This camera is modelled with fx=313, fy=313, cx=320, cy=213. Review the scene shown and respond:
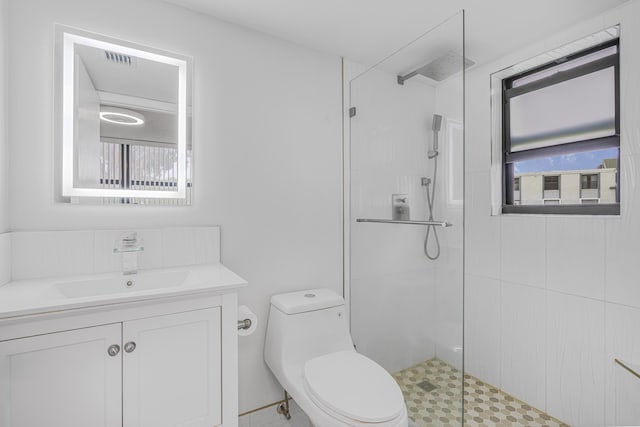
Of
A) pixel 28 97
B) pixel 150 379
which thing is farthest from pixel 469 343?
pixel 28 97

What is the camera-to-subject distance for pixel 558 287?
5.81 feet

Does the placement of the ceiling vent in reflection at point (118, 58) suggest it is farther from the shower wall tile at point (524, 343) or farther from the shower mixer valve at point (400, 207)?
the shower wall tile at point (524, 343)

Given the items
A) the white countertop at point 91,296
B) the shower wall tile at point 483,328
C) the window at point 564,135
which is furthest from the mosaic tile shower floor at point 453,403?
the window at point 564,135

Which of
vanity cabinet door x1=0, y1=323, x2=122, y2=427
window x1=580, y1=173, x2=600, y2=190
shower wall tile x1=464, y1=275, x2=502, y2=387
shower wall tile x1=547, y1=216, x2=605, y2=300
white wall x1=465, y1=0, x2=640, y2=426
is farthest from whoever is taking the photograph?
shower wall tile x1=464, y1=275, x2=502, y2=387

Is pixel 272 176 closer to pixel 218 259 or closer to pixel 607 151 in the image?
pixel 218 259

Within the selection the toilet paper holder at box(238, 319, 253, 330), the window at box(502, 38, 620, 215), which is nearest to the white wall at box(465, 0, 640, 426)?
the window at box(502, 38, 620, 215)

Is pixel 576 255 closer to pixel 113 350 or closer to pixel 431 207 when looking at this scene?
pixel 431 207

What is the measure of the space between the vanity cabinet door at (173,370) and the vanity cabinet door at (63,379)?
43 millimetres

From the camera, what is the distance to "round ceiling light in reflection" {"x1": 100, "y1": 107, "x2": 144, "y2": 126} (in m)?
1.48

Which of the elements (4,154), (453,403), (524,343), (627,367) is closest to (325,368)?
(453,403)

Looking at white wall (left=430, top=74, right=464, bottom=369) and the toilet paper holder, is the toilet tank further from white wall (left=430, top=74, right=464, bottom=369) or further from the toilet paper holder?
white wall (left=430, top=74, right=464, bottom=369)

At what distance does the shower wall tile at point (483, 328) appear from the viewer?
2074 millimetres

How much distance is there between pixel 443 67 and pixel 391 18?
0.47 meters

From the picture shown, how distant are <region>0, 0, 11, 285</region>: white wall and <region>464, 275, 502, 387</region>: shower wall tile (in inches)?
99.7
